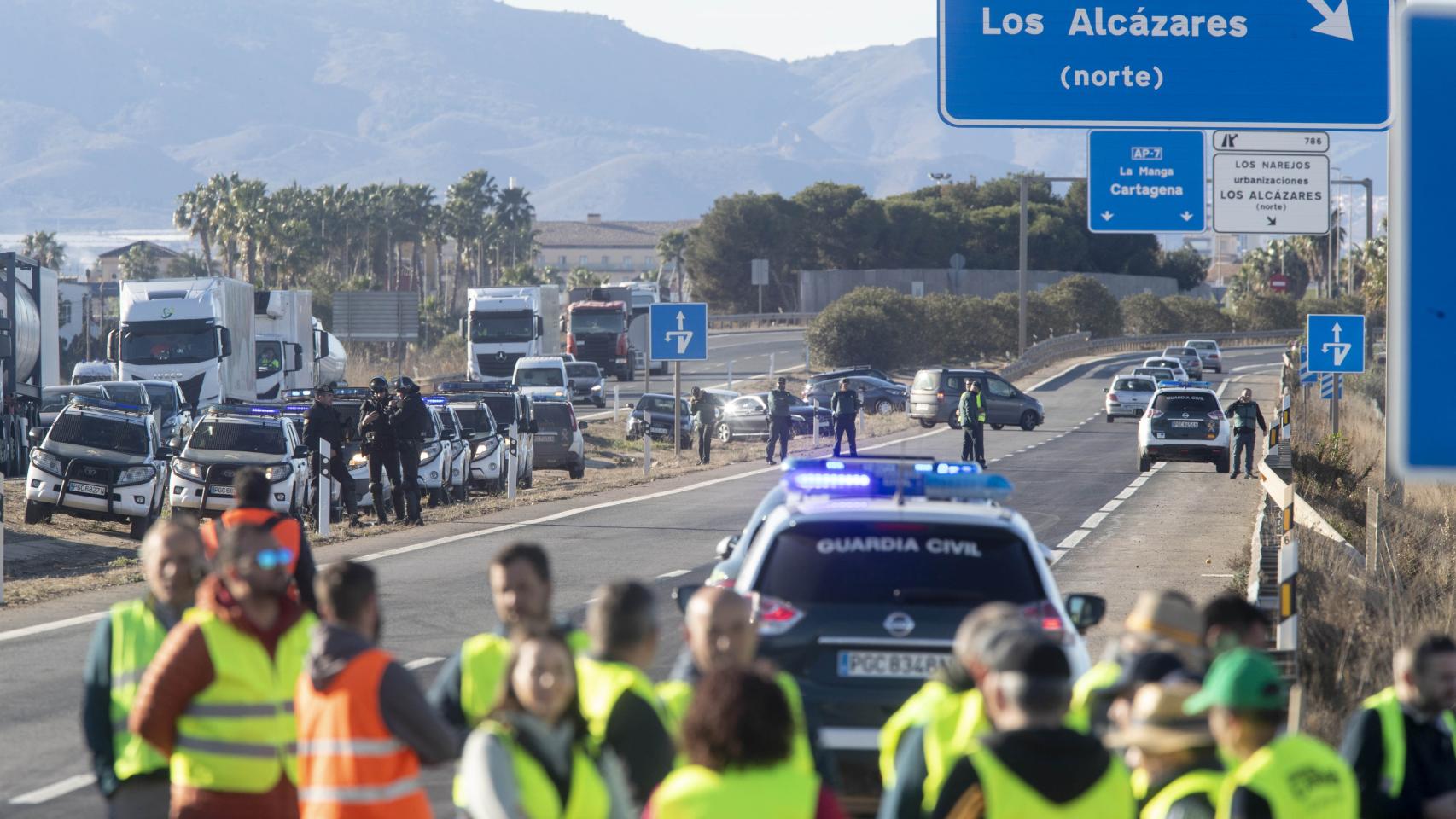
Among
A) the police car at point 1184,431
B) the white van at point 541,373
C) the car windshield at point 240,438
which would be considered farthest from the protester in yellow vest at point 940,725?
the white van at point 541,373

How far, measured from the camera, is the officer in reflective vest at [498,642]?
5.41m

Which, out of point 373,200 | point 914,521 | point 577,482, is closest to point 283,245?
point 373,200

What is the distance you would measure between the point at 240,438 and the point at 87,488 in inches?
81.6

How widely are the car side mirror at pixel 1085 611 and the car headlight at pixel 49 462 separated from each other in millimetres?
19161

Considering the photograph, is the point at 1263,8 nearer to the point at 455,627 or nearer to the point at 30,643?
the point at 455,627

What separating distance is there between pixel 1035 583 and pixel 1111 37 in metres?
9.53

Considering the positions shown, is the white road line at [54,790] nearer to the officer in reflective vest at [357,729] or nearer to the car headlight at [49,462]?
the officer in reflective vest at [357,729]

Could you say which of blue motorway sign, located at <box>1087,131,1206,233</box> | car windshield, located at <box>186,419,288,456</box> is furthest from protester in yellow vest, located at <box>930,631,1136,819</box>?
car windshield, located at <box>186,419,288,456</box>

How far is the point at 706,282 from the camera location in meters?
119

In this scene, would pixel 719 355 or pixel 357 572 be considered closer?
pixel 357 572

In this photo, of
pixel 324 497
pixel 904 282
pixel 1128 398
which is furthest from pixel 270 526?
pixel 904 282

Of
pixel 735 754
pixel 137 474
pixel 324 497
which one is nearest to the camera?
pixel 735 754

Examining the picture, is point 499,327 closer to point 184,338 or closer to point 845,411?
point 184,338

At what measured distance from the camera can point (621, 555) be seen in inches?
786
